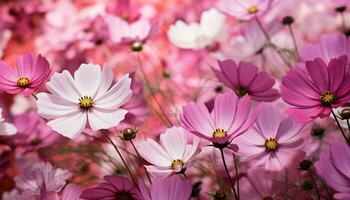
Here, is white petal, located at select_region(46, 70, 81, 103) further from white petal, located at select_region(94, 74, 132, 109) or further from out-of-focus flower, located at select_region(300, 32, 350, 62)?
out-of-focus flower, located at select_region(300, 32, 350, 62)

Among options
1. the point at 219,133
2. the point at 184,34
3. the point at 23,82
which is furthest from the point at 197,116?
the point at 184,34

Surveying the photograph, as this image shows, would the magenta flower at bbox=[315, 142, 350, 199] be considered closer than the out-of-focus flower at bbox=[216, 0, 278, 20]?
Yes

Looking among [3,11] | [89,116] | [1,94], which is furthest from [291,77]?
[3,11]

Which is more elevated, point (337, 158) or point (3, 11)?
point (3, 11)

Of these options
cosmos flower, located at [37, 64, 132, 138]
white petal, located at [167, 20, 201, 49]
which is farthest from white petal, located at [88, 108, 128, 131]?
white petal, located at [167, 20, 201, 49]

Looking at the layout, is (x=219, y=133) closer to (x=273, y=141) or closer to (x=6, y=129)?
(x=273, y=141)

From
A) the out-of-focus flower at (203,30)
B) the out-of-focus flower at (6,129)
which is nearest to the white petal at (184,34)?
the out-of-focus flower at (203,30)

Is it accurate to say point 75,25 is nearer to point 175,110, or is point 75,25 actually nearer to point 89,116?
point 175,110
